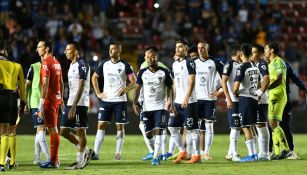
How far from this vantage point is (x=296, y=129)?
1244 inches

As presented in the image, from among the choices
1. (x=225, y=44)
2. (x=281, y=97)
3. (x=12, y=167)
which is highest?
(x=225, y=44)

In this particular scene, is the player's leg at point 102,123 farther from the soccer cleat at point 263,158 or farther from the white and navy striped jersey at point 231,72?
the soccer cleat at point 263,158

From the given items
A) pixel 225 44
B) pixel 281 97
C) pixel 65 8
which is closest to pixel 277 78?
pixel 281 97

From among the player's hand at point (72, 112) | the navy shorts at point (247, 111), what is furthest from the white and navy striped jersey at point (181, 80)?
the player's hand at point (72, 112)

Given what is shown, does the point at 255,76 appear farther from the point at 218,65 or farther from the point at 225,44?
the point at 225,44

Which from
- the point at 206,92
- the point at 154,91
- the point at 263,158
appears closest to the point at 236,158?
the point at 263,158

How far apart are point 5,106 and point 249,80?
5253 mm

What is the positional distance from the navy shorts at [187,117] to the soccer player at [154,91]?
18.3 inches

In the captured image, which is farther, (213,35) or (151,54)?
(213,35)

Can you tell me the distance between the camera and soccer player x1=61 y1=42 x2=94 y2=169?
17.8 metres

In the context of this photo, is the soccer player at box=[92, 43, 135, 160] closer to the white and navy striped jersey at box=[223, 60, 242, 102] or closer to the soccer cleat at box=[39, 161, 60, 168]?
the white and navy striped jersey at box=[223, 60, 242, 102]

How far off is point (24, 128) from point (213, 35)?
923cm

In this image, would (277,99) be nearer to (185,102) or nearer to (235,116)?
(235,116)

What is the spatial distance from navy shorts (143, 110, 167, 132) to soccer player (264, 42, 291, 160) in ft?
8.75
